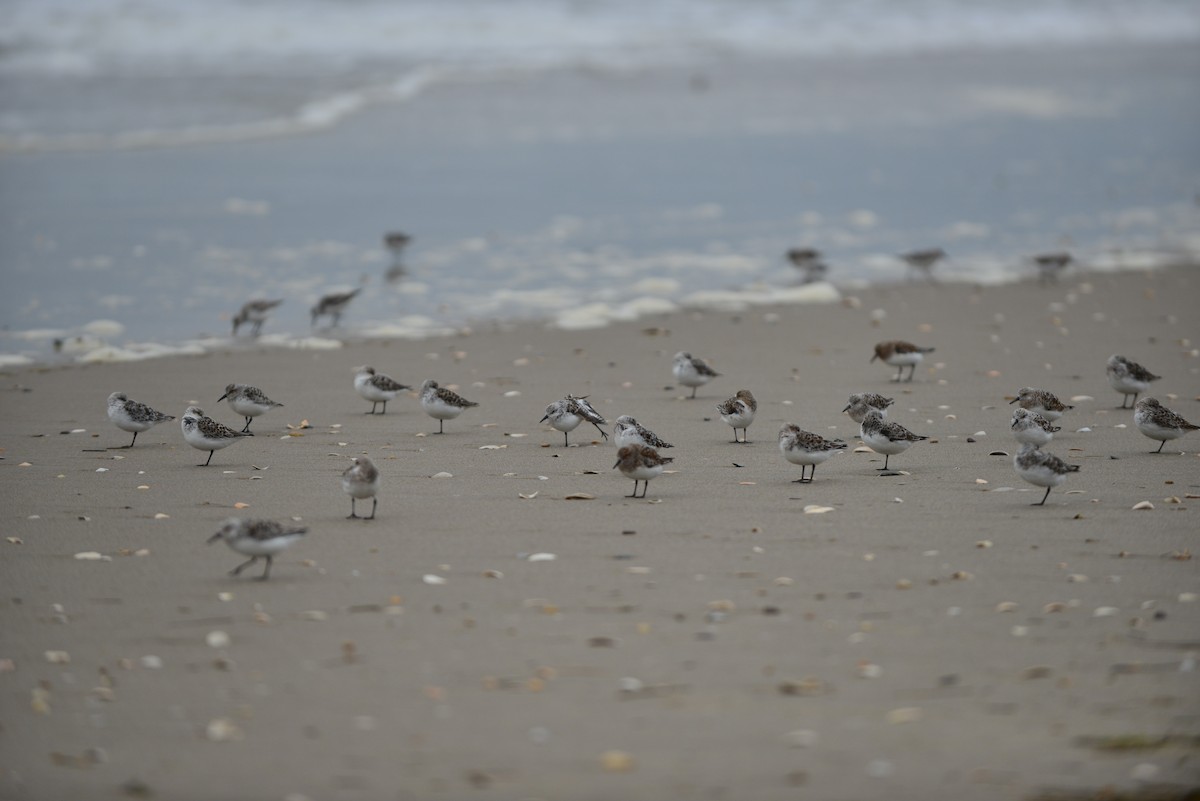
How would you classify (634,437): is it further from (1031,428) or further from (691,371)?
(1031,428)

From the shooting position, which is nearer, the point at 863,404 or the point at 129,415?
the point at 129,415

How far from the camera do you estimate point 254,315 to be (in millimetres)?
16250

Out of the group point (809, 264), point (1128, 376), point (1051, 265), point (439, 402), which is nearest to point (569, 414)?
point (439, 402)

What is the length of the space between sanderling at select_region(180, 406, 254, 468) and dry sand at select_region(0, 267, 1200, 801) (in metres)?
0.25

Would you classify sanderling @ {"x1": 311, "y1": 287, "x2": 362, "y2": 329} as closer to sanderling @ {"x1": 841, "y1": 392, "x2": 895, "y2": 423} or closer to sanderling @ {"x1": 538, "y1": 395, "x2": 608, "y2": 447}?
sanderling @ {"x1": 538, "y1": 395, "x2": 608, "y2": 447}

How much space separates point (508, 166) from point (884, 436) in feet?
65.7

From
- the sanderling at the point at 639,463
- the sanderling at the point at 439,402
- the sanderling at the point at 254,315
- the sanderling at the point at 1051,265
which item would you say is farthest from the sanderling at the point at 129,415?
the sanderling at the point at 1051,265

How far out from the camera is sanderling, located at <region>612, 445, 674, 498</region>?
987 centimetres

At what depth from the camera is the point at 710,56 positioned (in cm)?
5609

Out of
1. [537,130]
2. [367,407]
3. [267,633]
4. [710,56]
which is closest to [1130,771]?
[267,633]

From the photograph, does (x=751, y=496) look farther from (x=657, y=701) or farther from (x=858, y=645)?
(x=657, y=701)

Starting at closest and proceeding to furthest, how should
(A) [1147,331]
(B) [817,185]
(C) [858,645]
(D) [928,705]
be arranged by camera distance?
1. (D) [928,705]
2. (C) [858,645]
3. (A) [1147,331]
4. (B) [817,185]

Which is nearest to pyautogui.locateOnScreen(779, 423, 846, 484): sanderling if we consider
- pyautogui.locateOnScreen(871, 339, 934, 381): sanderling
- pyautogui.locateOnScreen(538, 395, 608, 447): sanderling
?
pyautogui.locateOnScreen(538, 395, 608, 447): sanderling

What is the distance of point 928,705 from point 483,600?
265 centimetres
